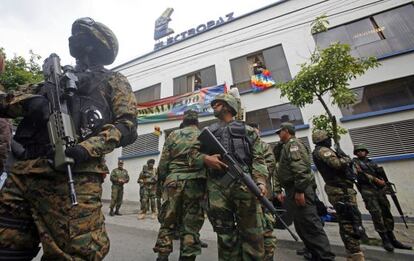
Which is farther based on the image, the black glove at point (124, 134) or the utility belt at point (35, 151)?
the black glove at point (124, 134)

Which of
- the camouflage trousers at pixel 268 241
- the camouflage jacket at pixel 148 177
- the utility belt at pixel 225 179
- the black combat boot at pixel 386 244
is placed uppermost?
the camouflage jacket at pixel 148 177

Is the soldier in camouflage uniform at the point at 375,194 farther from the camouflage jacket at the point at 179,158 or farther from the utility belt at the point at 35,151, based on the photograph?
the utility belt at the point at 35,151

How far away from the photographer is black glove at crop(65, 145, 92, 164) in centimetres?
124

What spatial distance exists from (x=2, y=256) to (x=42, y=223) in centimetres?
22

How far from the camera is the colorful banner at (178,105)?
961cm

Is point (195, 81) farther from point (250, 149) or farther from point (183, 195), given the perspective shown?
point (250, 149)

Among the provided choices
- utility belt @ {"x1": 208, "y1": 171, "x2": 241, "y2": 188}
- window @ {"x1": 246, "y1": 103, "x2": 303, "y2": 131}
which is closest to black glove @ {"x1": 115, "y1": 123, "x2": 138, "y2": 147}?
utility belt @ {"x1": 208, "y1": 171, "x2": 241, "y2": 188}

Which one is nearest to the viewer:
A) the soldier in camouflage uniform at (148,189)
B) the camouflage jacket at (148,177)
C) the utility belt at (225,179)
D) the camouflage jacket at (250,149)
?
the utility belt at (225,179)

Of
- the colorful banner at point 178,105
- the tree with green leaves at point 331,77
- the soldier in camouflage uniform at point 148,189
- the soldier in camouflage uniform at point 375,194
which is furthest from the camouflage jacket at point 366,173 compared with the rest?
the colorful banner at point 178,105

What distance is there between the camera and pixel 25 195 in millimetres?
1344

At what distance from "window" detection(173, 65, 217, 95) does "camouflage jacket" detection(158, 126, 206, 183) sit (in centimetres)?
743

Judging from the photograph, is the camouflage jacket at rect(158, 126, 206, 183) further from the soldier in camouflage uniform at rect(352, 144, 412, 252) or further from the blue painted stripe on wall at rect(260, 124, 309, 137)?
the blue painted stripe on wall at rect(260, 124, 309, 137)

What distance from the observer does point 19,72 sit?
429 inches

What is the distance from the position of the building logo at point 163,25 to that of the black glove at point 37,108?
43.3 feet
